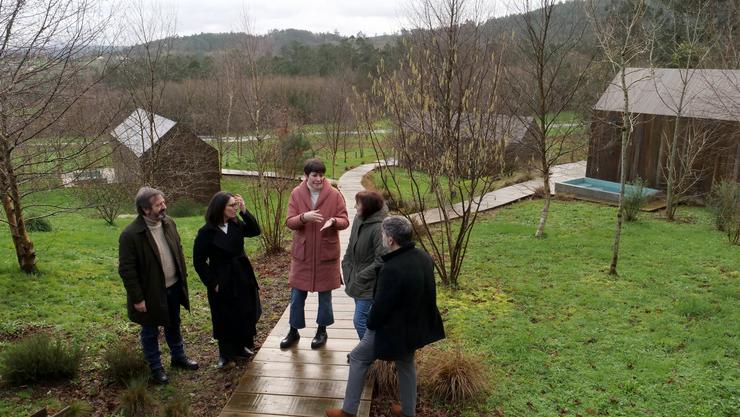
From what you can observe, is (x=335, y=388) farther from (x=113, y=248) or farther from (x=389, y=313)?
(x=113, y=248)

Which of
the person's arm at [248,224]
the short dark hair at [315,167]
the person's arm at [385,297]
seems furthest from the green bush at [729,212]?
the person's arm at [248,224]

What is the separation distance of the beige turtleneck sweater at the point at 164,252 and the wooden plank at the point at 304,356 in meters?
1.08

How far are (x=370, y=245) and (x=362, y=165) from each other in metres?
23.4

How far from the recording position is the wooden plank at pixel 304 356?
15.2 feet

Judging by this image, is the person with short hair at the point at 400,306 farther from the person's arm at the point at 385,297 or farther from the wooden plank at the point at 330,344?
the wooden plank at the point at 330,344

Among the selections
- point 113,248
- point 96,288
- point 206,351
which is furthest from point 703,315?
point 113,248

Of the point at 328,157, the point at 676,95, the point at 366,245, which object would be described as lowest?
the point at 328,157

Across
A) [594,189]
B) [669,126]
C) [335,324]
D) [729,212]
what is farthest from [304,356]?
[669,126]

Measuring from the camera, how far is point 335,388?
416cm

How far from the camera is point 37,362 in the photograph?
415 centimetres

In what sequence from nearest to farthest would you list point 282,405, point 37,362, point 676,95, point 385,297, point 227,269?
point 385,297 → point 282,405 → point 37,362 → point 227,269 → point 676,95

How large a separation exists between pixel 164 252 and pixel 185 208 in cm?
1532

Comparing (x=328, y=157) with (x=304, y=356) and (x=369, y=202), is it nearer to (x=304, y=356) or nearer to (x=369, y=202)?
(x=304, y=356)

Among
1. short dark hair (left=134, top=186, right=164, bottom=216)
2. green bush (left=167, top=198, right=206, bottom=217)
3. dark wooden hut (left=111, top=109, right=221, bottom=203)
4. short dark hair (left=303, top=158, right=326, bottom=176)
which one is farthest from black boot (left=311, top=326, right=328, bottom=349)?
green bush (left=167, top=198, right=206, bottom=217)
